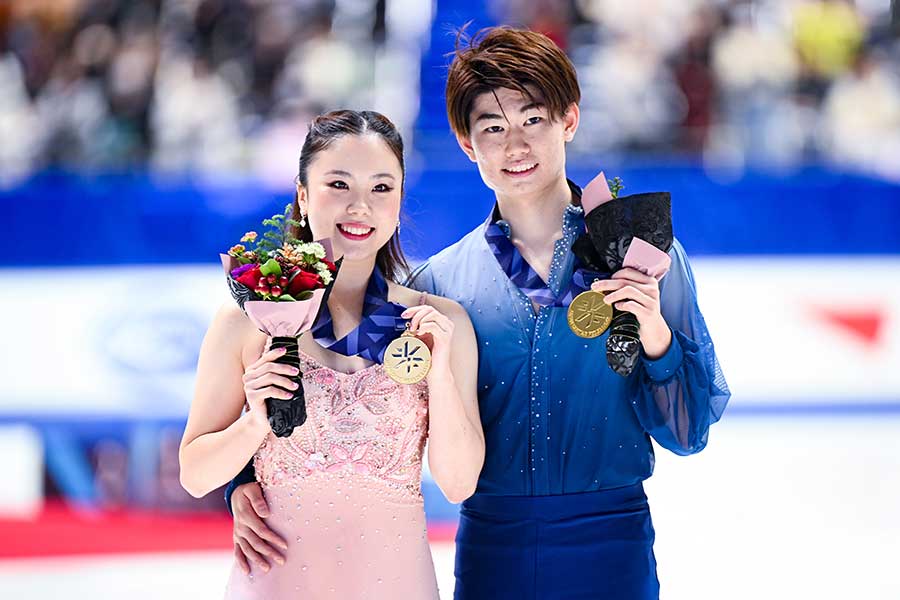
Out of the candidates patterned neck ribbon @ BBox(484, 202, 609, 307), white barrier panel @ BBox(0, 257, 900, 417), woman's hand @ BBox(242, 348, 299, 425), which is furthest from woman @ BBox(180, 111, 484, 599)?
white barrier panel @ BBox(0, 257, 900, 417)

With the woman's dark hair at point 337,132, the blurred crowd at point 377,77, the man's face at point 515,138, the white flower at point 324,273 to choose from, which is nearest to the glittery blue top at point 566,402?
the man's face at point 515,138

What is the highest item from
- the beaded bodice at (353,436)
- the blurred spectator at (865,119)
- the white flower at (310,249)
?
the blurred spectator at (865,119)

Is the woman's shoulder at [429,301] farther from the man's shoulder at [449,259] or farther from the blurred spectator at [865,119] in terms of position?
the blurred spectator at [865,119]

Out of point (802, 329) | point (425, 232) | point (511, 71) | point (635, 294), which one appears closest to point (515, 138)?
point (511, 71)

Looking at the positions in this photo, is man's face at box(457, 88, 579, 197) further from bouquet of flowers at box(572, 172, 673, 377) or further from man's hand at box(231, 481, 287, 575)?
man's hand at box(231, 481, 287, 575)

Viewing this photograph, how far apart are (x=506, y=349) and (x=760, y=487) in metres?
3.51

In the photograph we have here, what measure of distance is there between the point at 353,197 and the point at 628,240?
1.92 ft

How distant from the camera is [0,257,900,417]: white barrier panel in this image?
19.5ft

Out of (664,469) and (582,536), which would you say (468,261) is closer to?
(582,536)

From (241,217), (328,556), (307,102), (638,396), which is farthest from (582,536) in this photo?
(307,102)

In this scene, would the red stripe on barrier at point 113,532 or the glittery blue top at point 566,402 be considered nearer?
the glittery blue top at point 566,402

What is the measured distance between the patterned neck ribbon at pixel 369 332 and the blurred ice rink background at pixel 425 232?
2.70m

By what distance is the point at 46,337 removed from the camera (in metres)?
5.97

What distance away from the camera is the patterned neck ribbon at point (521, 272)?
8.98ft
